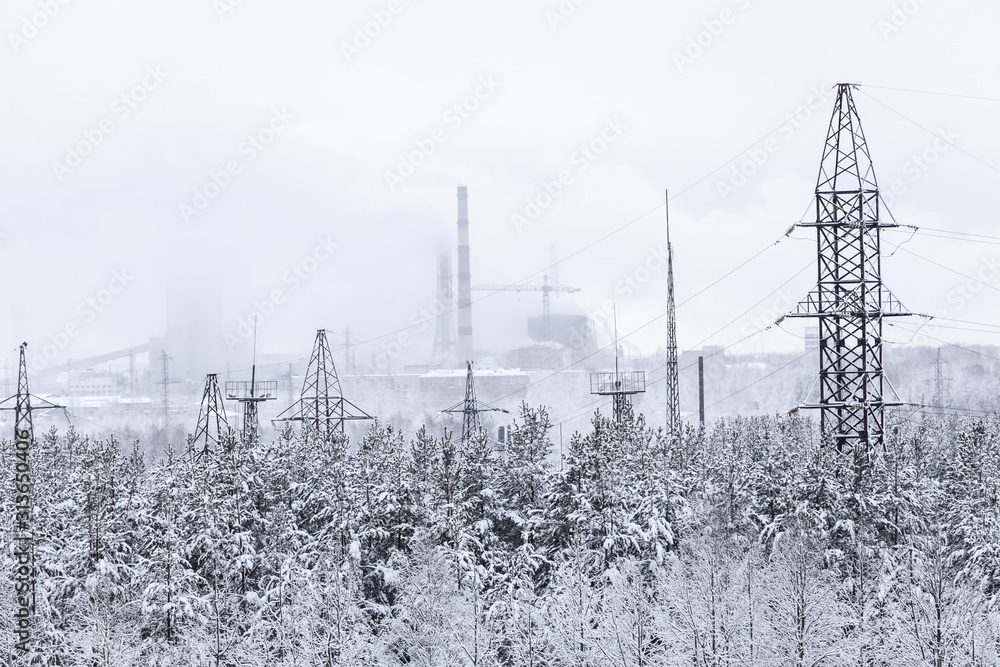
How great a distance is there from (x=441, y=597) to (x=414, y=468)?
665cm

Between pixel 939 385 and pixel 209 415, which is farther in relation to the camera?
pixel 939 385

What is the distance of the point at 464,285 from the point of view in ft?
503

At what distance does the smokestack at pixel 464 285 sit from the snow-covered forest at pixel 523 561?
116m

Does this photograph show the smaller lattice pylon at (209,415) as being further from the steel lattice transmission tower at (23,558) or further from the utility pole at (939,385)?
the utility pole at (939,385)

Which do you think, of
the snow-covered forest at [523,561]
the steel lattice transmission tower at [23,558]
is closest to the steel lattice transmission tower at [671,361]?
the snow-covered forest at [523,561]

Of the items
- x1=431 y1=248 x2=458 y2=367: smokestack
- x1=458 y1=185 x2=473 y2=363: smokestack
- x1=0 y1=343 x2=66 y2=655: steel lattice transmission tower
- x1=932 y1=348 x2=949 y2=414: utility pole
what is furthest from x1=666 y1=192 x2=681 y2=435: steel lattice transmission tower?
x1=431 y1=248 x2=458 y2=367: smokestack

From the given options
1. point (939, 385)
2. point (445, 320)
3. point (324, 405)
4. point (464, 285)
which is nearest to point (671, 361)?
point (324, 405)

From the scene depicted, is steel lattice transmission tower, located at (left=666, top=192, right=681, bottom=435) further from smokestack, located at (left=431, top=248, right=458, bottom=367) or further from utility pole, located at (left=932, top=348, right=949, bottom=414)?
smokestack, located at (left=431, top=248, right=458, bottom=367)

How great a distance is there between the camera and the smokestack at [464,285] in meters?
152

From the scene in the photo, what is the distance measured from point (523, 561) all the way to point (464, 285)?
124754mm

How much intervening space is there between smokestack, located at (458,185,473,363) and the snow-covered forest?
11633cm

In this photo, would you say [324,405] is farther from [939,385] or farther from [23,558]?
[939,385]

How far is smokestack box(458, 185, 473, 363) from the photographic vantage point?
5979 inches

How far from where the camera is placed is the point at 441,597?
2838 cm
